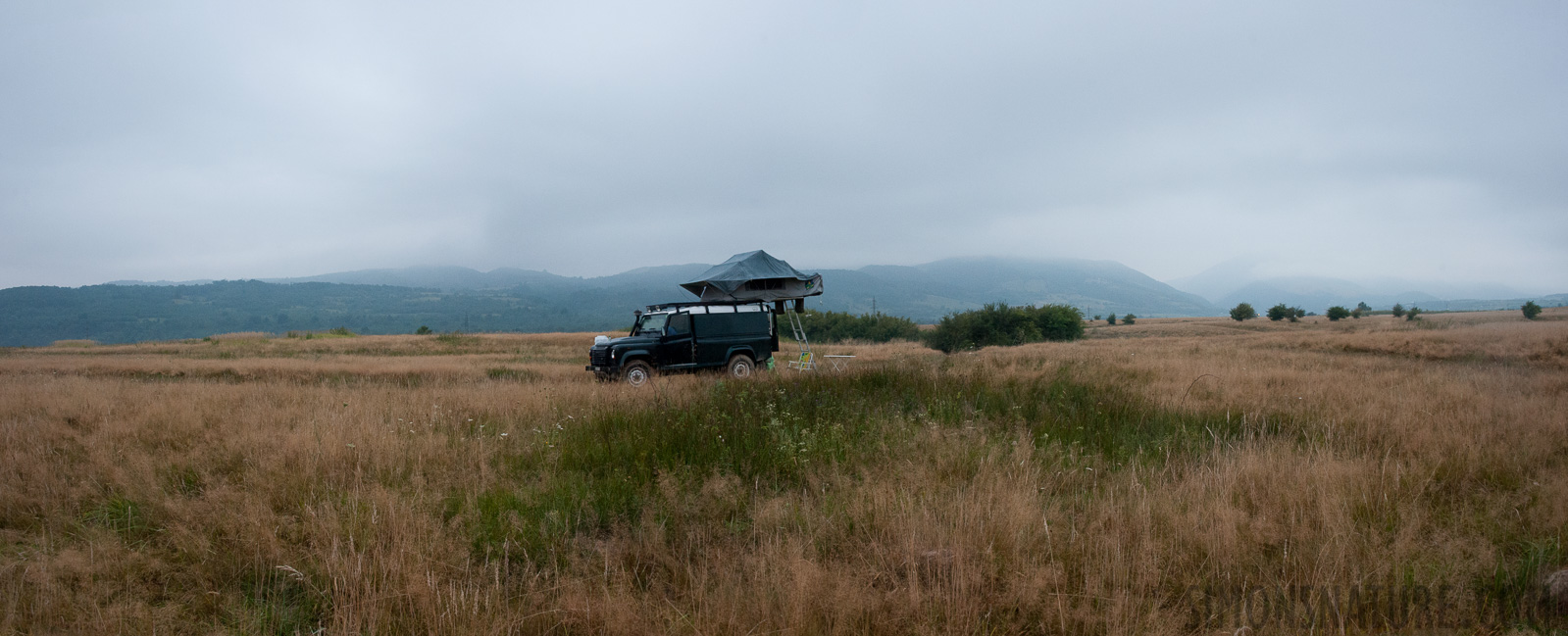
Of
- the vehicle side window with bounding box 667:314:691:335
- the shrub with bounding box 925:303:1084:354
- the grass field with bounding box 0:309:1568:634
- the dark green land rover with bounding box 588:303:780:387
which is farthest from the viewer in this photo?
the shrub with bounding box 925:303:1084:354

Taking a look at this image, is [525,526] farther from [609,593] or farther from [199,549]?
[199,549]

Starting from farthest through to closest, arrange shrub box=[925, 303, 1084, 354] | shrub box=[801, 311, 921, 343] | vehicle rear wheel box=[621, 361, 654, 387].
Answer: shrub box=[801, 311, 921, 343] < shrub box=[925, 303, 1084, 354] < vehicle rear wheel box=[621, 361, 654, 387]

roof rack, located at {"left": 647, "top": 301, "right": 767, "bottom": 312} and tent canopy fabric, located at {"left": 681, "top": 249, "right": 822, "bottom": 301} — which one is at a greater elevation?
tent canopy fabric, located at {"left": 681, "top": 249, "right": 822, "bottom": 301}

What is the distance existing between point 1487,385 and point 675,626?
40.0ft

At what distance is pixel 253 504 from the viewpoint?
15.4 ft

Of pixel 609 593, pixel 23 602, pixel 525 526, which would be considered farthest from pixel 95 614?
pixel 609 593

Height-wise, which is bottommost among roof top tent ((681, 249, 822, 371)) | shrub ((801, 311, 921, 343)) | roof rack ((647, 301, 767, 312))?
shrub ((801, 311, 921, 343))

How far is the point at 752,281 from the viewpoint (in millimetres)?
17359

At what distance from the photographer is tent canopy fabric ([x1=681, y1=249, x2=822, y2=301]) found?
16.8 metres

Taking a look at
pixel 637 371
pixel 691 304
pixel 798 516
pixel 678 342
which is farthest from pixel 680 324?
pixel 798 516

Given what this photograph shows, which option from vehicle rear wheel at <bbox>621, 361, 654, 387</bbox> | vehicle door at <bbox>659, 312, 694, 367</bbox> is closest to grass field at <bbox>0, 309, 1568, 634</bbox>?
vehicle rear wheel at <bbox>621, 361, 654, 387</bbox>

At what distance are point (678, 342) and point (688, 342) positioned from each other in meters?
0.30

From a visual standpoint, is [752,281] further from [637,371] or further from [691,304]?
[637,371]

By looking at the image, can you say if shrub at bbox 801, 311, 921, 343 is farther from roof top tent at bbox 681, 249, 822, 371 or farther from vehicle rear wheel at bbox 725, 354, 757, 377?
vehicle rear wheel at bbox 725, 354, 757, 377
